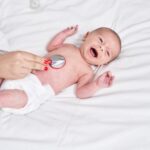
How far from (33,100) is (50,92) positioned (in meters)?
0.09

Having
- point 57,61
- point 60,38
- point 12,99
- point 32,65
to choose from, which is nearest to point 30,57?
point 32,65

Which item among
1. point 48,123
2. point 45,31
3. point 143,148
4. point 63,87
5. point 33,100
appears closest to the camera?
point 143,148

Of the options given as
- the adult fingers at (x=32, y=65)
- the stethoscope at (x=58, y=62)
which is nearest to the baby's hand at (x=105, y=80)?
the stethoscope at (x=58, y=62)

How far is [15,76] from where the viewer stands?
1.30 metres

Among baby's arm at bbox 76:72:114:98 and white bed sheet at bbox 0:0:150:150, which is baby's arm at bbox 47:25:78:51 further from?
baby's arm at bbox 76:72:114:98

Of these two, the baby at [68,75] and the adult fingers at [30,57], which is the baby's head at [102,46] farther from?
the adult fingers at [30,57]

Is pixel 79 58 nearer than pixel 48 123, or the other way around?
pixel 48 123

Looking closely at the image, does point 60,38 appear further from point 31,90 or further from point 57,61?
point 31,90

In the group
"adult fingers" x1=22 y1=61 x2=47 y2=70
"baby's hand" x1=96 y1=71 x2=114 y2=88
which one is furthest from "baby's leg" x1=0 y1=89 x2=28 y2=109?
"baby's hand" x1=96 y1=71 x2=114 y2=88

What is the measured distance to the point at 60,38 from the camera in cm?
164

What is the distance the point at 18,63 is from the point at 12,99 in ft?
0.63

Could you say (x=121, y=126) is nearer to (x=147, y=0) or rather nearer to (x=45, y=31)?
(x=45, y=31)

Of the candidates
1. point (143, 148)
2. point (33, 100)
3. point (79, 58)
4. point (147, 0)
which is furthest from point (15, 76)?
point (147, 0)

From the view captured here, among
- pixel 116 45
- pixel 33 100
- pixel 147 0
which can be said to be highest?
pixel 147 0
